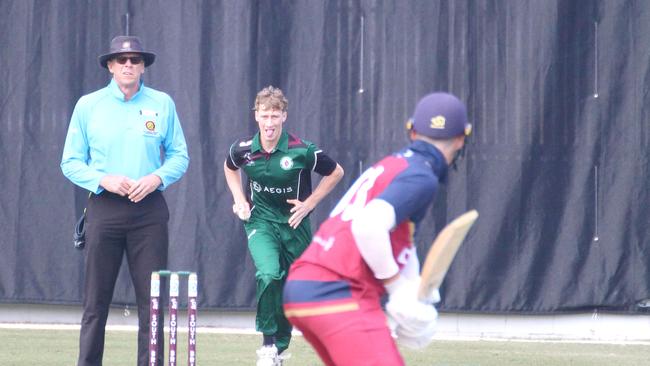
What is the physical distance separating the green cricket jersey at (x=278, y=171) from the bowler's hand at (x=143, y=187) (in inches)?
→ 37.5

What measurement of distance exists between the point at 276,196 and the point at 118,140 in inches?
48.9

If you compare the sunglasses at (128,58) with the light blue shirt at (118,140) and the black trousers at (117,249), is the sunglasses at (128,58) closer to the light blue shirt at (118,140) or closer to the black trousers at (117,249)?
the light blue shirt at (118,140)

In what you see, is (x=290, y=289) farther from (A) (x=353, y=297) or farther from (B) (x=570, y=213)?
(B) (x=570, y=213)

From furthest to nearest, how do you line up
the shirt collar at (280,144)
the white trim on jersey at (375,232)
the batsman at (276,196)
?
the shirt collar at (280,144)
the batsman at (276,196)
the white trim on jersey at (375,232)

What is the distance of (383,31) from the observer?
1055cm

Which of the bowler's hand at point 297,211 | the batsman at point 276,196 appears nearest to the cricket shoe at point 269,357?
the batsman at point 276,196

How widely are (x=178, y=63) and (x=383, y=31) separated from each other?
1.80 meters

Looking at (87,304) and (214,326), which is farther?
(214,326)

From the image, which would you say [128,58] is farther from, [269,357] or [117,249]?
[269,357]

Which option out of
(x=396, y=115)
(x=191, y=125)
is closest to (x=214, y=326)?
(x=191, y=125)

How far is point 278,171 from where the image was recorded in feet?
27.1

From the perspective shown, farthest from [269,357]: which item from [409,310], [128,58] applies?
[409,310]

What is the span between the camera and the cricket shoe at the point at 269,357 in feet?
26.2

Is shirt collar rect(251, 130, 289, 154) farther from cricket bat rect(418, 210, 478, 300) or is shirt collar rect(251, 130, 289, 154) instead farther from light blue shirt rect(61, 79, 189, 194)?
cricket bat rect(418, 210, 478, 300)
